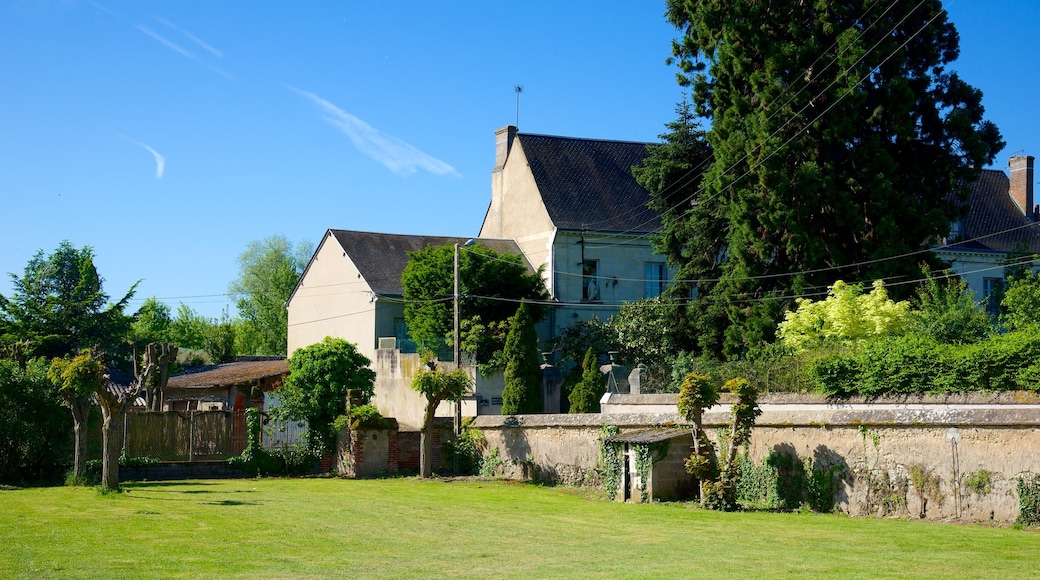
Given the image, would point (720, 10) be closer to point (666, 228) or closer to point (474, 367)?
point (666, 228)

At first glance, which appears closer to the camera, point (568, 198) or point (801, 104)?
point (801, 104)

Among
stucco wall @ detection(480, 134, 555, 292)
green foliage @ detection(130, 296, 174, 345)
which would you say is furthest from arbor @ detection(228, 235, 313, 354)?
stucco wall @ detection(480, 134, 555, 292)

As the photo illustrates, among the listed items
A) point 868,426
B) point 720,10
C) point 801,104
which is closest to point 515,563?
point 868,426

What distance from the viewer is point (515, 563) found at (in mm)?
12109

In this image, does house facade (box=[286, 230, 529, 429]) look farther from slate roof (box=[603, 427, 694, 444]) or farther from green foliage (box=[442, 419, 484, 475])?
slate roof (box=[603, 427, 694, 444])

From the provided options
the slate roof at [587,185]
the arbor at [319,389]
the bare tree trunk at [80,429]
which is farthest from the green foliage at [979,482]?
the slate roof at [587,185]

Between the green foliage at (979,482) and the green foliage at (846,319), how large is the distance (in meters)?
8.97

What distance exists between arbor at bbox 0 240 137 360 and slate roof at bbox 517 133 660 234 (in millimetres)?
24071

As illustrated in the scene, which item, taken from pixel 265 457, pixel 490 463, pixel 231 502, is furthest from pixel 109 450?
pixel 490 463

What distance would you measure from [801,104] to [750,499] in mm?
14571

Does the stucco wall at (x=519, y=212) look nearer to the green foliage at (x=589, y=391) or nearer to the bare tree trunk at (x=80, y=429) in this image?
the green foliage at (x=589, y=391)

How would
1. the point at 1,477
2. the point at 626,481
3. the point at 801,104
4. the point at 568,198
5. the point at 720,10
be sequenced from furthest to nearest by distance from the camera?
the point at 568,198 → the point at 720,10 → the point at 801,104 → the point at 1,477 → the point at 626,481

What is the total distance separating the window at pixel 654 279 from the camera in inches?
1793

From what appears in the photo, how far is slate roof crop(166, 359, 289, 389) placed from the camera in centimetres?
4488
